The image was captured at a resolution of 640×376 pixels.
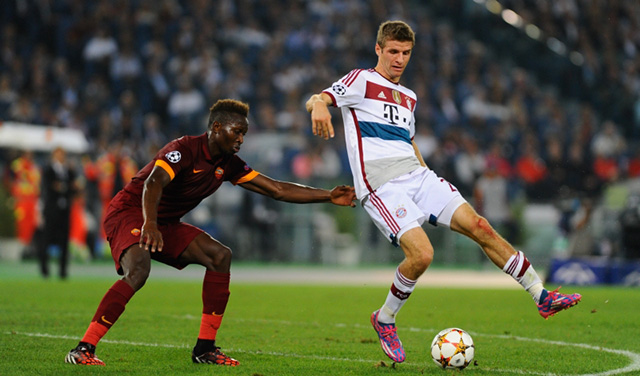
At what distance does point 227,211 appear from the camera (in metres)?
20.5

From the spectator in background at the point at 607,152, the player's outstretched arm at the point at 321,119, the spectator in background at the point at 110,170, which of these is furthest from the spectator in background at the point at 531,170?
the player's outstretched arm at the point at 321,119

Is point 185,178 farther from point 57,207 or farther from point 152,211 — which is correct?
point 57,207

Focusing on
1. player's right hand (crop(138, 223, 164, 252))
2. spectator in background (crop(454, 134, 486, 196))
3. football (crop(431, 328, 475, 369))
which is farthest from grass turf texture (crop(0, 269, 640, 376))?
spectator in background (crop(454, 134, 486, 196))

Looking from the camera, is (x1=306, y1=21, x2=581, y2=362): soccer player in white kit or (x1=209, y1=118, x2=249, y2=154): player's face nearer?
(x1=306, y1=21, x2=581, y2=362): soccer player in white kit

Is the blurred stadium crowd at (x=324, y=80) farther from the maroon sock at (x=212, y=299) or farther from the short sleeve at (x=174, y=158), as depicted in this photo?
the short sleeve at (x=174, y=158)

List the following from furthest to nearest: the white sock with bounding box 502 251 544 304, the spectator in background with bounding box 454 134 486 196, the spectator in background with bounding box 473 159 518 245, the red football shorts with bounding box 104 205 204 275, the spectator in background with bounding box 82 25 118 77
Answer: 1. the spectator in background with bounding box 82 25 118 77
2. the spectator in background with bounding box 454 134 486 196
3. the spectator in background with bounding box 473 159 518 245
4. the red football shorts with bounding box 104 205 204 275
5. the white sock with bounding box 502 251 544 304

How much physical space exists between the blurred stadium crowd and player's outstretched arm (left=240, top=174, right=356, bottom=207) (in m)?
12.3

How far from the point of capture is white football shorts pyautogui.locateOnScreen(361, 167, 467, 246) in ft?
20.8

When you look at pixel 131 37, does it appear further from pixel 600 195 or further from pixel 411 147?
pixel 411 147

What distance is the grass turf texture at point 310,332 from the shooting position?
625 centimetres

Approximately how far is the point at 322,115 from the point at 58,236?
34.8ft

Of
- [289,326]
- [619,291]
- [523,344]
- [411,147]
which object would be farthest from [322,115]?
[619,291]

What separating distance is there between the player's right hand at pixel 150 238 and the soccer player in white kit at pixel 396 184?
130 centimetres

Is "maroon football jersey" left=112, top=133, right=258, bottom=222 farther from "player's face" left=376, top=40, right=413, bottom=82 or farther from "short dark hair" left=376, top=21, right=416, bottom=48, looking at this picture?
"short dark hair" left=376, top=21, right=416, bottom=48
